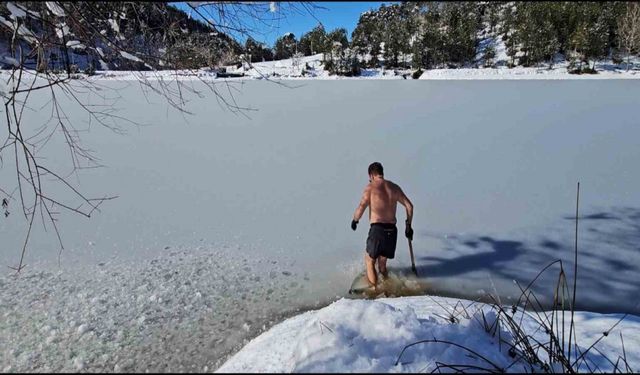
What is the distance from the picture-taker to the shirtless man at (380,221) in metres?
3.93

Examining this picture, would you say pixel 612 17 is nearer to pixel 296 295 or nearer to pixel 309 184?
pixel 309 184

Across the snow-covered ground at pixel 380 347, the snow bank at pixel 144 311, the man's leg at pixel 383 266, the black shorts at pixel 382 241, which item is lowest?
the man's leg at pixel 383 266

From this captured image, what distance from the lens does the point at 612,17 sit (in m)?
44.0

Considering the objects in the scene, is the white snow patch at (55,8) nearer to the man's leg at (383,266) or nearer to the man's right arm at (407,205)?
the man's right arm at (407,205)

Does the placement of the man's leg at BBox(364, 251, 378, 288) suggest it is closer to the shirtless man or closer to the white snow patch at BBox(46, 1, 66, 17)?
the shirtless man

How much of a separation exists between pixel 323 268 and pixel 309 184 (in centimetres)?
298

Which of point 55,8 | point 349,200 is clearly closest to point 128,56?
point 55,8

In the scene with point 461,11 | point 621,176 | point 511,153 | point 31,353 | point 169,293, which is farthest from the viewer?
point 461,11

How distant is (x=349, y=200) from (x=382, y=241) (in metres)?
2.33

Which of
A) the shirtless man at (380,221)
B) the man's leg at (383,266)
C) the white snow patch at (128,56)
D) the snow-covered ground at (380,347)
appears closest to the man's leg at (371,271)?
the shirtless man at (380,221)

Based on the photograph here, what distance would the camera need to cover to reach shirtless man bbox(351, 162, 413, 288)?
393 centimetres

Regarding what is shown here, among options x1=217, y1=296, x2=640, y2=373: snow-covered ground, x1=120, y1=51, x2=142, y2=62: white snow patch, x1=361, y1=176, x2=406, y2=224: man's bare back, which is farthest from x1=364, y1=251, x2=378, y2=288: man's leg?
x1=120, y1=51, x2=142, y2=62: white snow patch

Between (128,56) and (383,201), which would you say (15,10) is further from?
A: (383,201)

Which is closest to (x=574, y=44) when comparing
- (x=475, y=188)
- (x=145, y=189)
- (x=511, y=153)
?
(x=511, y=153)
